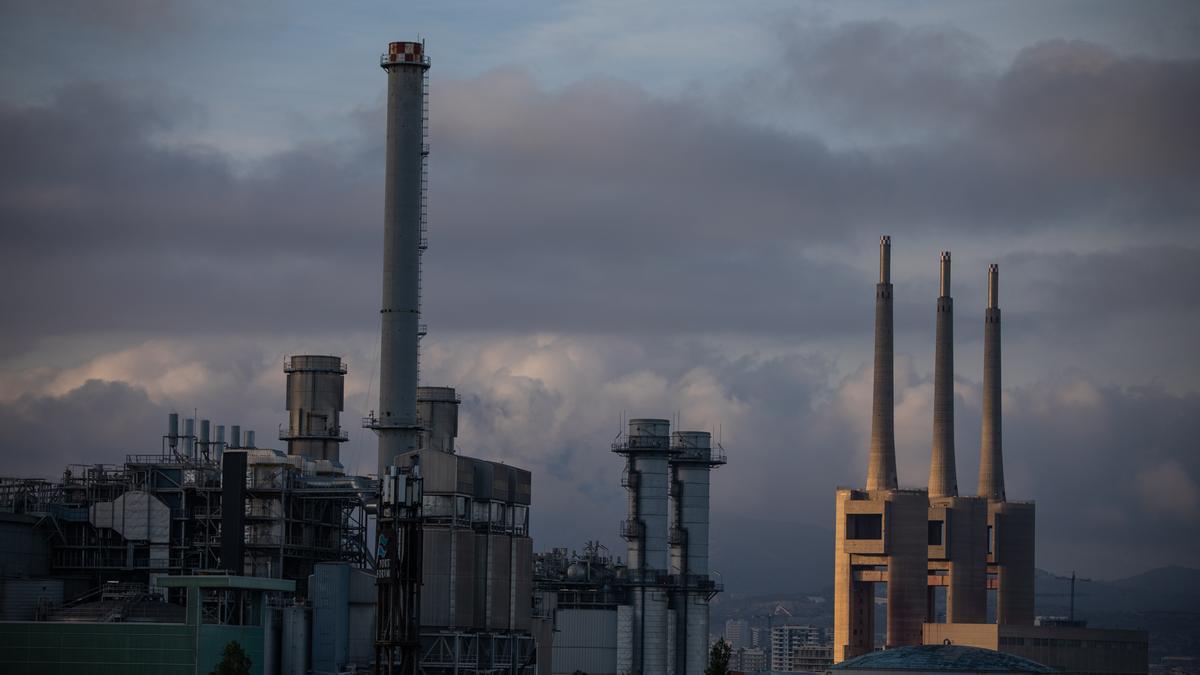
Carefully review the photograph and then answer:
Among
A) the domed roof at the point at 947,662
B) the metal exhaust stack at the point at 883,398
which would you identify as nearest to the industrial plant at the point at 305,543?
the domed roof at the point at 947,662

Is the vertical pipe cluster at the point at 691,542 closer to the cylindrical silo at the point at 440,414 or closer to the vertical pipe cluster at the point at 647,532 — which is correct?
the vertical pipe cluster at the point at 647,532

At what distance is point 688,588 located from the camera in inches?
5517

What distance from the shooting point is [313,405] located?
116750mm

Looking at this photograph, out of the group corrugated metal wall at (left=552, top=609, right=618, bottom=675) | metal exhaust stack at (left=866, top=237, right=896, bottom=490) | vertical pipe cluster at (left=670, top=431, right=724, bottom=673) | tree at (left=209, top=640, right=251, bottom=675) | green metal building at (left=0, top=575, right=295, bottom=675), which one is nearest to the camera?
tree at (left=209, top=640, right=251, bottom=675)

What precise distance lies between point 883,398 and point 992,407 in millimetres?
13632

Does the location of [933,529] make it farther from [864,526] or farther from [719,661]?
[719,661]

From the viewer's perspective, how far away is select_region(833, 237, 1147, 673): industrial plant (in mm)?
185250

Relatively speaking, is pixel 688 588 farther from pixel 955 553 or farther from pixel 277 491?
pixel 955 553

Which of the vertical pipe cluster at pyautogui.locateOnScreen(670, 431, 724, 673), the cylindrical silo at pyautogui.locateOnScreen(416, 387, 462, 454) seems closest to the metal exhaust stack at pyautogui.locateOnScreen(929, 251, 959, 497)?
the vertical pipe cluster at pyautogui.locateOnScreen(670, 431, 724, 673)

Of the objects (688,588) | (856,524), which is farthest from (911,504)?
(688,588)

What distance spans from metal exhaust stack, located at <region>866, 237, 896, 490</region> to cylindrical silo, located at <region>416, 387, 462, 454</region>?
65.7 meters

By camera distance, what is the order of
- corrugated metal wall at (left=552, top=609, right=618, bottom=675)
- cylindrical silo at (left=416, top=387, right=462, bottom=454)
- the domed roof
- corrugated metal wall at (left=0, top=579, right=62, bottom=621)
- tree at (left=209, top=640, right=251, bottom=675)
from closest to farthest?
tree at (left=209, top=640, right=251, bottom=675) < corrugated metal wall at (left=0, top=579, right=62, bottom=621) < the domed roof < cylindrical silo at (left=416, top=387, right=462, bottom=454) < corrugated metal wall at (left=552, top=609, right=618, bottom=675)

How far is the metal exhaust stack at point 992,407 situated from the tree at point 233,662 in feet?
374

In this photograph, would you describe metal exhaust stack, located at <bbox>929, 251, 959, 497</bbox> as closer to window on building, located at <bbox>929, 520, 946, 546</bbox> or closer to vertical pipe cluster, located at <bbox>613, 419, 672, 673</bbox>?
window on building, located at <bbox>929, 520, 946, 546</bbox>
